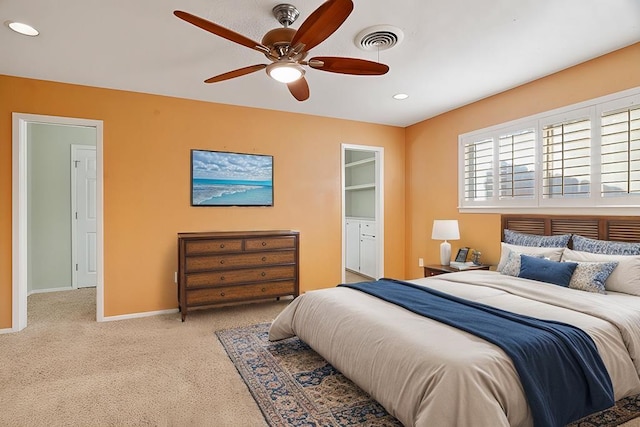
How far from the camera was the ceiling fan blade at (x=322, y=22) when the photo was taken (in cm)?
168

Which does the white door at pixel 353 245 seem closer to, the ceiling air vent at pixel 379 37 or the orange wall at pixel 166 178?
the orange wall at pixel 166 178

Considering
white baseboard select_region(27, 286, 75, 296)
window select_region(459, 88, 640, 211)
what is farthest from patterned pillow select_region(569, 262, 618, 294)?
white baseboard select_region(27, 286, 75, 296)

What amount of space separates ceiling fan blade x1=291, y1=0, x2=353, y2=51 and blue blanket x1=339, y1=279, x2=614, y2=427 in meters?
1.75

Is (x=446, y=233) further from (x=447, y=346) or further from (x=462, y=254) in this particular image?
(x=447, y=346)

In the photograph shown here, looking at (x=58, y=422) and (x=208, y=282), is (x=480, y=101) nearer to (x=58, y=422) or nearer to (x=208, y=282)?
(x=208, y=282)

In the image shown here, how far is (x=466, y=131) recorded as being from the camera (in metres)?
4.48

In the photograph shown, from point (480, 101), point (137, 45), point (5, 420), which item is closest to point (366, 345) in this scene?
point (5, 420)

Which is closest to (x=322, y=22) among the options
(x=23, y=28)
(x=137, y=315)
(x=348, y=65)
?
(x=348, y=65)

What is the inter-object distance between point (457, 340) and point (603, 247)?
2.03 metres

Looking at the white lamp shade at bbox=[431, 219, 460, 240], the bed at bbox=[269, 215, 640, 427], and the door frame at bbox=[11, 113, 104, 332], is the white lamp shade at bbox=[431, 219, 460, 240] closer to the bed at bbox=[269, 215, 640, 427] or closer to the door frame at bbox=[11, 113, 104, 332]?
the bed at bbox=[269, 215, 640, 427]

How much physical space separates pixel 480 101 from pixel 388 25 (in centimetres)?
226

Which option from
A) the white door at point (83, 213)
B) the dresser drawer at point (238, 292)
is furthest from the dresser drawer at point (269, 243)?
the white door at point (83, 213)

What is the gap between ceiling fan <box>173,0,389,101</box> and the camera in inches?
69.7

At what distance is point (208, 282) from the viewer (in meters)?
3.85
